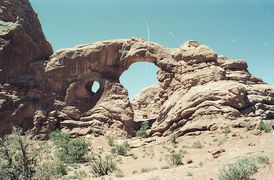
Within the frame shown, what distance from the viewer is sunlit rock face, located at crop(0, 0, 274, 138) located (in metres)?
33.9

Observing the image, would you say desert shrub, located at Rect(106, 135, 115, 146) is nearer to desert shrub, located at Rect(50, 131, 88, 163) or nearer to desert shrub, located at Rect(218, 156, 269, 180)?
desert shrub, located at Rect(50, 131, 88, 163)

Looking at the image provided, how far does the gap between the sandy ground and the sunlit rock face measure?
2669 millimetres

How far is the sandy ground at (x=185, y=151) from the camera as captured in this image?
1825 cm

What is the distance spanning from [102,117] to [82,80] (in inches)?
181

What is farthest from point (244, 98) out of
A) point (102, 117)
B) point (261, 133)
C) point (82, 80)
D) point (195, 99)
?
point (82, 80)

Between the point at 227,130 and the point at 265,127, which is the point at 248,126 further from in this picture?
the point at 265,127

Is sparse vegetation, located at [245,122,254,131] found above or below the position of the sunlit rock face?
below


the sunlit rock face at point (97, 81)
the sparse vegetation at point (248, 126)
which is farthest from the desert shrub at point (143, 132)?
the sparse vegetation at point (248, 126)

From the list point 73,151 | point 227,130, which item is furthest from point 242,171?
point 73,151

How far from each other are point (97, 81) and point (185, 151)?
14835 millimetres

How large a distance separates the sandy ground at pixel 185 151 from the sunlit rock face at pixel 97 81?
2669 mm

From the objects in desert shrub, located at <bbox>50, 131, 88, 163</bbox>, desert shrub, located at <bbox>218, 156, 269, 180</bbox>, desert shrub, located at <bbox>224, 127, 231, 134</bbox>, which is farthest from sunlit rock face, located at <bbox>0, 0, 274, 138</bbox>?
desert shrub, located at <bbox>218, 156, 269, 180</bbox>

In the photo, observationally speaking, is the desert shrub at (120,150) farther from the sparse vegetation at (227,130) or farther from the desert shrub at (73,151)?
the sparse vegetation at (227,130)

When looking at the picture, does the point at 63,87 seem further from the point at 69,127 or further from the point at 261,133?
the point at 261,133
